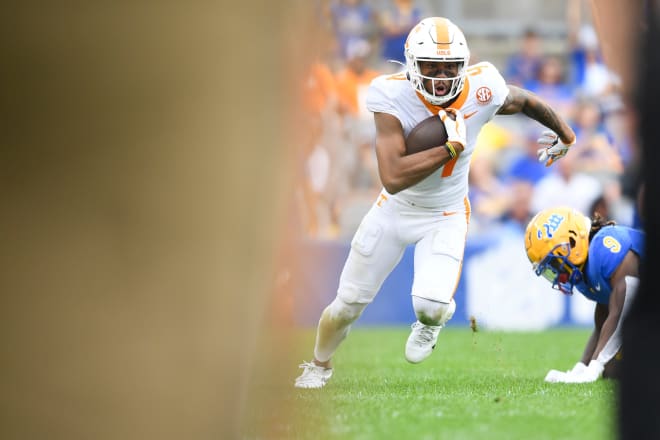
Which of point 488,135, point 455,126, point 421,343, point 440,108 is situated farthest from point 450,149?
point 488,135

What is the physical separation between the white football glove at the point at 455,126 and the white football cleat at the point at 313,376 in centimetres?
152

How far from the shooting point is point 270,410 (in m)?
4.35

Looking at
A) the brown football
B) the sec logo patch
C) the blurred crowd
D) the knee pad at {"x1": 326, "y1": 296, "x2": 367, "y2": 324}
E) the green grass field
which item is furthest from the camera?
the blurred crowd

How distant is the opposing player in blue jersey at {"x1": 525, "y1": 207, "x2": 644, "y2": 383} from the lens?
16.3 feet

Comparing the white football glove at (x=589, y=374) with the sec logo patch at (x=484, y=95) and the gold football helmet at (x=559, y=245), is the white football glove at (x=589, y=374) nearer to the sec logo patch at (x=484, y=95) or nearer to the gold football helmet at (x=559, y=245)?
the gold football helmet at (x=559, y=245)

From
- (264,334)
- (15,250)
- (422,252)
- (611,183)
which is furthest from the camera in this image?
(611,183)

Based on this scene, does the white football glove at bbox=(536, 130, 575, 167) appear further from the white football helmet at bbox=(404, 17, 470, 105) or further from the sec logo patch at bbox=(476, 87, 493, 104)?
the white football helmet at bbox=(404, 17, 470, 105)

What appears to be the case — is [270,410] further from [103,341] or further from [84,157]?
[84,157]

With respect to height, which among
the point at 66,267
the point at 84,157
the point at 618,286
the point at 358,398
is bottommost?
the point at 358,398

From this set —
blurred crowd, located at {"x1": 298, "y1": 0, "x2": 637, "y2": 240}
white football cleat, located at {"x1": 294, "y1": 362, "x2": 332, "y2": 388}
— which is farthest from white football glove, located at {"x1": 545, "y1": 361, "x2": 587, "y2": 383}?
blurred crowd, located at {"x1": 298, "y1": 0, "x2": 637, "y2": 240}

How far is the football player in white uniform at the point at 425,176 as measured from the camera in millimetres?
4641

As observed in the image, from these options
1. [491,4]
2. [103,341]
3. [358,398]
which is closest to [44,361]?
[103,341]

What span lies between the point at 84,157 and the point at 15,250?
0.50 m

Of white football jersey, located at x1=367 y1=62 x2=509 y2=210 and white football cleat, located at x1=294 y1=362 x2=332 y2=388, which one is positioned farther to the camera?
white football cleat, located at x1=294 y1=362 x2=332 y2=388
